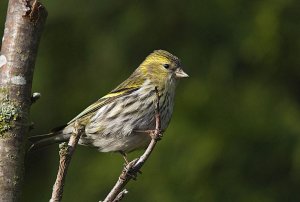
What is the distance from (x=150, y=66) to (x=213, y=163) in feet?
4.14

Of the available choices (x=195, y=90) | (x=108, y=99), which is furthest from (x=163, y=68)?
(x=195, y=90)

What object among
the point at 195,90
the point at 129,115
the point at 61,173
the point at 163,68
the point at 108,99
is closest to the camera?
the point at 61,173

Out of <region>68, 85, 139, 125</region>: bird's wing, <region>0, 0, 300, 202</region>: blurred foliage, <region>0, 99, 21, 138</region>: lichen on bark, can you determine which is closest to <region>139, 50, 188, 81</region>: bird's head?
<region>68, 85, 139, 125</region>: bird's wing

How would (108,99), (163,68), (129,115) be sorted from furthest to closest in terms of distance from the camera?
(163,68) < (108,99) < (129,115)

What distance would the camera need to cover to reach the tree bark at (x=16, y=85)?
7.49 feet

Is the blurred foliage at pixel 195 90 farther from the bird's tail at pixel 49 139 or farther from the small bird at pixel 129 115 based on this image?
the bird's tail at pixel 49 139

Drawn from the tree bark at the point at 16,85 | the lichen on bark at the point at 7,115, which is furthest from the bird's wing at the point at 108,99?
the lichen on bark at the point at 7,115

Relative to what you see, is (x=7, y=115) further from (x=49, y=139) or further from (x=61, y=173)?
(x=49, y=139)

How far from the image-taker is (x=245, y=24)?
19.8 feet

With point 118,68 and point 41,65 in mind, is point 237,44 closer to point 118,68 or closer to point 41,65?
point 118,68

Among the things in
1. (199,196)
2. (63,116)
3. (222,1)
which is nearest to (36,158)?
(63,116)

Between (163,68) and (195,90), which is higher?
(163,68)

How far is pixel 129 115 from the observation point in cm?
429

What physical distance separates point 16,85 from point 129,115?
1.95 meters
